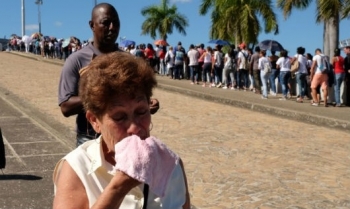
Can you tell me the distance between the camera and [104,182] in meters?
2.18

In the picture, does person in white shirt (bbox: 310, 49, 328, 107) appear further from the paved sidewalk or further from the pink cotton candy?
the pink cotton candy

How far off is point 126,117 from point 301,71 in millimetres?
16411

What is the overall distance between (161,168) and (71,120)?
460 inches

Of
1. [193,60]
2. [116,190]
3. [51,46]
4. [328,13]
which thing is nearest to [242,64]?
[193,60]

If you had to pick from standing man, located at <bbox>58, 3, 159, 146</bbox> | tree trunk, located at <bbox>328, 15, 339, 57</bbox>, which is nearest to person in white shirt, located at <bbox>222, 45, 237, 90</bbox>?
tree trunk, located at <bbox>328, 15, 339, 57</bbox>

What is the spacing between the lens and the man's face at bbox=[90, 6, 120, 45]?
381 centimetres

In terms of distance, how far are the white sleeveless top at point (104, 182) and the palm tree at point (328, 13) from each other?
22765mm

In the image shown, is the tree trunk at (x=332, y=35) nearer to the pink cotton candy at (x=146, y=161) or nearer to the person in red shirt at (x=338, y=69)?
the person in red shirt at (x=338, y=69)

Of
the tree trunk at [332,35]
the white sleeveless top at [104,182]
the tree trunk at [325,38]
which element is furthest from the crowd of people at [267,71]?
the white sleeveless top at [104,182]

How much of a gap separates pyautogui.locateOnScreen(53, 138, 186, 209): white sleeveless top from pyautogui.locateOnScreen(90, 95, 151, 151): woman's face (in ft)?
0.45

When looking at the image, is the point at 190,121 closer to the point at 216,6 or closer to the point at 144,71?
the point at 144,71

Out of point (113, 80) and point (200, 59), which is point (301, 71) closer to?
point (200, 59)

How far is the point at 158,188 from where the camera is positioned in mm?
1952

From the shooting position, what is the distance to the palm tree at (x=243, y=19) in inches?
1517
